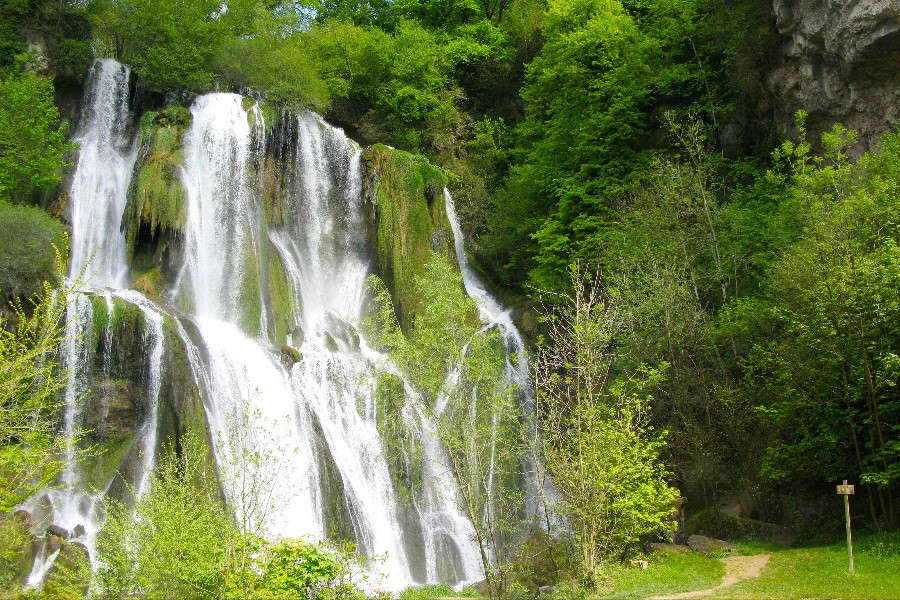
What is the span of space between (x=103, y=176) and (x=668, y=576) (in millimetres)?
22588

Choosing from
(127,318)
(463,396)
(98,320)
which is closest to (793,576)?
(463,396)

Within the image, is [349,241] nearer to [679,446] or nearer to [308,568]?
[679,446]

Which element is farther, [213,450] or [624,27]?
[624,27]

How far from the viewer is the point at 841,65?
19781 mm

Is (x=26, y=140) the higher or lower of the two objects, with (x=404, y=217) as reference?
higher

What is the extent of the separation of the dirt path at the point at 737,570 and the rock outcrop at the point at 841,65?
12.9m

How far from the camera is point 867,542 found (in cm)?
1241

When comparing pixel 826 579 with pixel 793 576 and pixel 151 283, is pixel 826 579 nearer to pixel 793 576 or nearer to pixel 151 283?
pixel 793 576

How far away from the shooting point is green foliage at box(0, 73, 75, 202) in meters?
21.8

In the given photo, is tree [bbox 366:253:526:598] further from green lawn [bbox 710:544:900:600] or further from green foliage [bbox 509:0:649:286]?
green foliage [bbox 509:0:649:286]

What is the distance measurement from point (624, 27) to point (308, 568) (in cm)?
2265

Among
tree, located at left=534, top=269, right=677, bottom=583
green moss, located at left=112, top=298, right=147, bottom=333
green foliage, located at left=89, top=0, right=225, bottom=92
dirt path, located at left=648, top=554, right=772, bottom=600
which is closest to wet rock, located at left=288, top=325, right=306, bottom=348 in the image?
green moss, located at left=112, top=298, right=147, bottom=333

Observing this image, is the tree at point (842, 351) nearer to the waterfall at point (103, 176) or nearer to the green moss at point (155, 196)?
the green moss at point (155, 196)

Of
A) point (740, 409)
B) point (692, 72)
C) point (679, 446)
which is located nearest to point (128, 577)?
point (679, 446)
